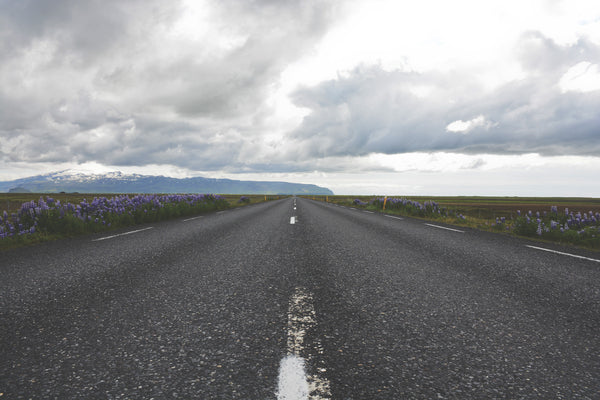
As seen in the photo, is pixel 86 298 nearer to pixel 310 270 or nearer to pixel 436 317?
pixel 310 270

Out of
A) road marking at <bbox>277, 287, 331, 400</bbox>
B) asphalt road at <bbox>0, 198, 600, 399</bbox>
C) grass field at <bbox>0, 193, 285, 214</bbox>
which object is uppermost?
road marking at <bbox>277, 287, 331, 400</bbox>

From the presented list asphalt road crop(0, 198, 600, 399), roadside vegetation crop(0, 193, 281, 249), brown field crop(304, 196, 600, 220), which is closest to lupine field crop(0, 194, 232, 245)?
roadside vegetation crop(0, 193, 281, 249)

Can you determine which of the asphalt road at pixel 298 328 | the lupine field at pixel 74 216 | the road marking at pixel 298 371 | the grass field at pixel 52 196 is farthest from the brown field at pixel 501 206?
the lupine field at pixel 74 216

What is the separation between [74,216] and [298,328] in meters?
9.82

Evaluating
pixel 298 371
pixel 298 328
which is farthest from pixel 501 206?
pixel 298 371

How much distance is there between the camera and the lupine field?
327 inches

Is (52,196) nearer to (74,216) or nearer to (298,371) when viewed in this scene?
(74,216)

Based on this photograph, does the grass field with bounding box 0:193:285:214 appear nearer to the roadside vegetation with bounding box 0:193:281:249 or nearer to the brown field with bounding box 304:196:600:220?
the roadside vegetation with bounding box 0:193:281:249

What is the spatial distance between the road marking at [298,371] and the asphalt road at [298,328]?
0.05 ft

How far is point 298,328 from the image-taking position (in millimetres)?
2523

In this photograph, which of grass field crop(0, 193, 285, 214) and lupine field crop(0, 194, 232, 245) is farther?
grass field crop(0, 193, 285, 214)

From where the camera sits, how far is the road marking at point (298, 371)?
169 cm

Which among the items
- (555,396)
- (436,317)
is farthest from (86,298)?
(555,396)

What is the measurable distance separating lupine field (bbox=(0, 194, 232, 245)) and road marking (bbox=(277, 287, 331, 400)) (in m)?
8.30
